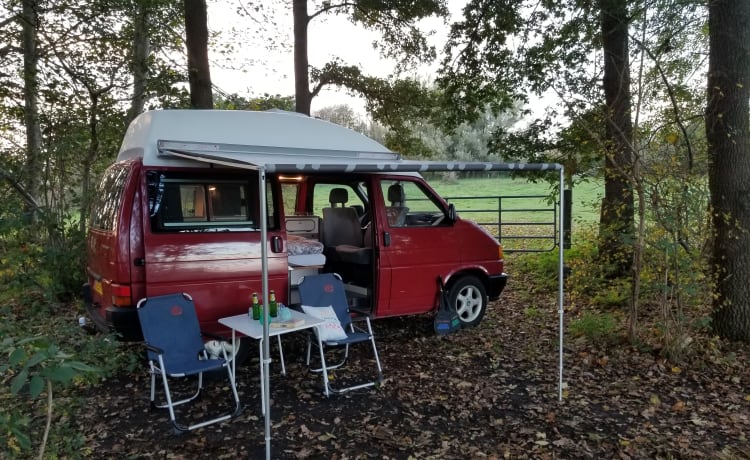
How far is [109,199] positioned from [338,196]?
2.69 meters

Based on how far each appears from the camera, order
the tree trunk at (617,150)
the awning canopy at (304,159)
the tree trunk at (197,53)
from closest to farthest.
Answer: the awning canopy at (304,159) < the tree trunk at (617,150) < the tree trunk at (197,53)

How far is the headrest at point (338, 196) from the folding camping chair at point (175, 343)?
8.62 ft

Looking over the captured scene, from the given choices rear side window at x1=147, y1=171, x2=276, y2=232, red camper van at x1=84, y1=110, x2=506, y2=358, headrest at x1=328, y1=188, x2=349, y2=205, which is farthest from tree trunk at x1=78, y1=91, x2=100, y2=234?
rear side window at x1=147, y1=171, x2=276, y2=232

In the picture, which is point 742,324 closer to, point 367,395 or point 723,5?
point 723,5

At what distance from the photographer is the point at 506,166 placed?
421 cm

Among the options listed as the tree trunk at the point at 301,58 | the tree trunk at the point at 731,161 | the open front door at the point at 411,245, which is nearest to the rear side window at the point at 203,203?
the open front door at the point at 411,245

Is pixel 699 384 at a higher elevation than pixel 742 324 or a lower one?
lower

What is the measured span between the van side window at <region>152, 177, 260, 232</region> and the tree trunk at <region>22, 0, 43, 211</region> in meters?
4.42

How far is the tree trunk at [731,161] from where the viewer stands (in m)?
5.25

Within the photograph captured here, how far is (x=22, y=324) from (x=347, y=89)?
294 inches

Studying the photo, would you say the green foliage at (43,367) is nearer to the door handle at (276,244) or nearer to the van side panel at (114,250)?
the van side panel at (114,250)

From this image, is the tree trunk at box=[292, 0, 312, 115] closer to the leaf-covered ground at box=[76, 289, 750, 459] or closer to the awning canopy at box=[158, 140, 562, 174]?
the awning canopy at box=[158, 140, 562, 174]

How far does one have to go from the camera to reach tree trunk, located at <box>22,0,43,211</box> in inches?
299

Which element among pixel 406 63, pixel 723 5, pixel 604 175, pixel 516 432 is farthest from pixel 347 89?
pixel 516 432
